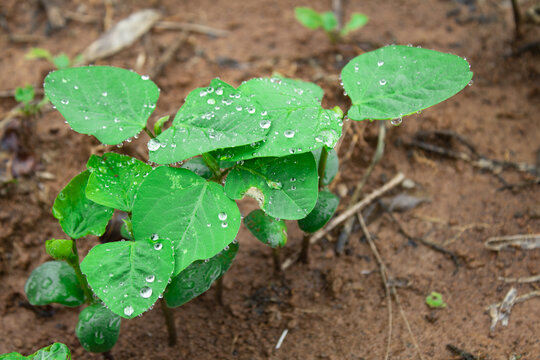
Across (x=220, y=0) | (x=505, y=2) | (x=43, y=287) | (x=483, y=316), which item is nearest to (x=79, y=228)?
(x=43, y=287)

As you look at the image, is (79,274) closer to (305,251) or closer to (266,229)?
(266,229)

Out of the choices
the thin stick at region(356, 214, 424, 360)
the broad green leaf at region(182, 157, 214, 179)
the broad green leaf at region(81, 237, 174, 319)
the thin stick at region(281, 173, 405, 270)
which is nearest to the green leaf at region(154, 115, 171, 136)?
the broad green leaf at region(182, 157, 214, 179)

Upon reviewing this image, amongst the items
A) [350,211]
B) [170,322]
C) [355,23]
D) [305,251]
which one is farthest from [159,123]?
[355,23]

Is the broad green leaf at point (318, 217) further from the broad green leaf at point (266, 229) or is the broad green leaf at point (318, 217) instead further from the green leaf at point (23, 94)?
the green leaf at point (23, 94)

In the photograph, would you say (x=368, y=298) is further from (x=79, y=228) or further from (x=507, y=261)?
(x=79, y=228)

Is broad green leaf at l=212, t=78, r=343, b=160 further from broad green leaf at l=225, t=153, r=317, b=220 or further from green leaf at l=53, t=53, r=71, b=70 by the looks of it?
green leaf at l=53, t=53, r=71, b=70

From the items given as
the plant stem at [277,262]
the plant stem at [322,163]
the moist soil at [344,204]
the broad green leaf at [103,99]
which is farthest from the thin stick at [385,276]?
the broad green leaf at [103,99]

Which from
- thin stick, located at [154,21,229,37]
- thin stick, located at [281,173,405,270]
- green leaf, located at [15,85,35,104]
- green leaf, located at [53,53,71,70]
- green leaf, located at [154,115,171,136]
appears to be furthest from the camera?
thin stick, located at [154,21,229,37]

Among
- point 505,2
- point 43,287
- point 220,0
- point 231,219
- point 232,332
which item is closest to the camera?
point 231,219
